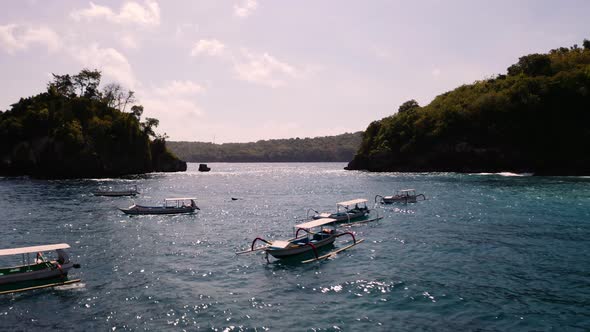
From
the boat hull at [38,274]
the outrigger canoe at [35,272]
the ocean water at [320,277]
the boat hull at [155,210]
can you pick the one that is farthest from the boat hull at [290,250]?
the boat hull at [155,210]

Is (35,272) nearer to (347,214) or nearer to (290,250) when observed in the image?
(290,250)

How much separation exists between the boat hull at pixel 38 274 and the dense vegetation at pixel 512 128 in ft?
487

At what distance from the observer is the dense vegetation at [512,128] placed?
140625 millimetres

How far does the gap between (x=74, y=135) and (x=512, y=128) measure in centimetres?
16419

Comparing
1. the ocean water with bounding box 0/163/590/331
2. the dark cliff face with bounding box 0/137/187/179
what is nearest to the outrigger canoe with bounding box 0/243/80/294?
the ocean water with bounding box 0/163/590/331

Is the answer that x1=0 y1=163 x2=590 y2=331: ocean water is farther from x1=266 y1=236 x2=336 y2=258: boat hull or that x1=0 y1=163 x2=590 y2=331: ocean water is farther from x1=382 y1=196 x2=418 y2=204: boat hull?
x1=382 y1=196 x2=418 y2=204: boat hull

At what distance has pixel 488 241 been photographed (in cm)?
4100

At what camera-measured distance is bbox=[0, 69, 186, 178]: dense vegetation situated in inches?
5733

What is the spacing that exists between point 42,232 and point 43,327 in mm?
30740

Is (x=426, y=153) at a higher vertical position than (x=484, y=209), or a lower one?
higher

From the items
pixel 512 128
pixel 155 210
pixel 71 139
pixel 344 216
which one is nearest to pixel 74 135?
pixel 71 139

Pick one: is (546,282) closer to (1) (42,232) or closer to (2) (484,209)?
(2) (484,209)

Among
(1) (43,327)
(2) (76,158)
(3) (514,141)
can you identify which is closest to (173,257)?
(1) (43,327)

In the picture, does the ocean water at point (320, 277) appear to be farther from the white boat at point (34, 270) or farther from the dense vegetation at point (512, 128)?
the dense vegetation at point (512, 128)
